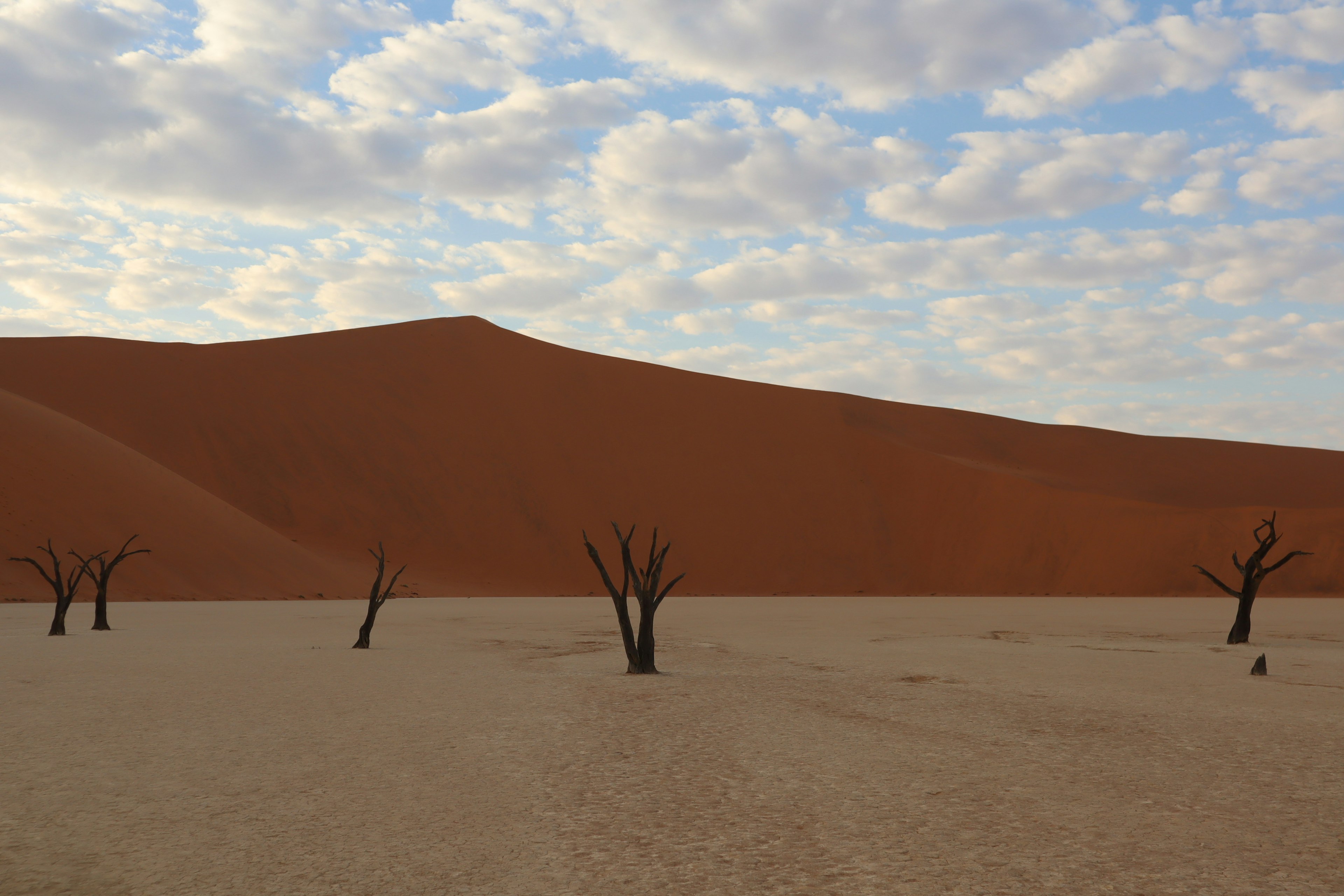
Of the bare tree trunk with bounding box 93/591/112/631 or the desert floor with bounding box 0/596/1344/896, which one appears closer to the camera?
the desert floor with bounding box 0/596/1344/896

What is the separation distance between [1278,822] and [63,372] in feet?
177

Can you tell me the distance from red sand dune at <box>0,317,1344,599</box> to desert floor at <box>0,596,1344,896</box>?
2507 centimetres

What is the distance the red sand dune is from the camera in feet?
122

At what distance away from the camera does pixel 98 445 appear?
36625 mm

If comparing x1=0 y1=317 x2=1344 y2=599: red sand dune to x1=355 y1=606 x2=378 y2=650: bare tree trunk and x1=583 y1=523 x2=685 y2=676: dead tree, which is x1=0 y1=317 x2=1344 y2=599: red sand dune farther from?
x1=583 y1=523 x2=685 y2=676: dead tree

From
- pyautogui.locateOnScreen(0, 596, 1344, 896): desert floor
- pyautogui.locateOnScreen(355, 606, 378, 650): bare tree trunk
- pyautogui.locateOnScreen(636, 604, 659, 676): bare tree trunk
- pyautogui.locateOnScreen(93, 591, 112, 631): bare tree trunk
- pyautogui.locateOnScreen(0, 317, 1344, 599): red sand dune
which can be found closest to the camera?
pyautogui.locateOnScreen(0, 596, 1344, 896): desert floor

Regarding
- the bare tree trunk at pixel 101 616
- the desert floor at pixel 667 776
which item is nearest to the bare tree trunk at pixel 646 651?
the desert floor at pixel 667 776

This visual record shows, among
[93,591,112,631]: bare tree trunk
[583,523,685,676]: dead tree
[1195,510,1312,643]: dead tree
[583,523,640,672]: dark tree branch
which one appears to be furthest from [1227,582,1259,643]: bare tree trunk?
[93,591,112,631]: bare tree trunk

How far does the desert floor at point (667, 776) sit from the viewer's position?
422 cm

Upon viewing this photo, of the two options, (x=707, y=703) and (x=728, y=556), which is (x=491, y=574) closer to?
(x=728, y=556)

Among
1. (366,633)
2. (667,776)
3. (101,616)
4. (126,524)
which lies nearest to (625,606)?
(366,633)

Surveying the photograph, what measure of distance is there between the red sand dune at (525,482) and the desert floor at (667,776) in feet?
82.3

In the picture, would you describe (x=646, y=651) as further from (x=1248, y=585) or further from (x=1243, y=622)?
(x=1248, y=585)

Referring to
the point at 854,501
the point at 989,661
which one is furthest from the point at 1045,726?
the point at 854,501
